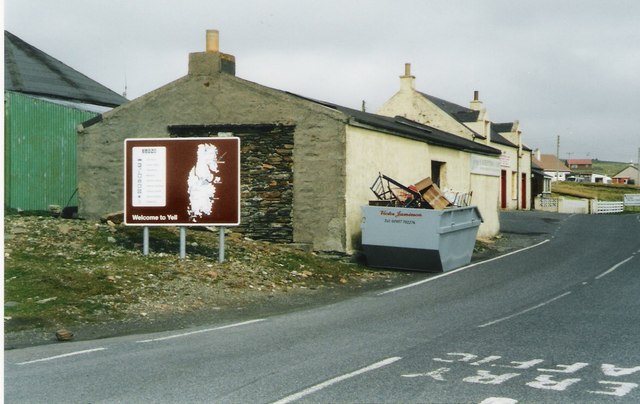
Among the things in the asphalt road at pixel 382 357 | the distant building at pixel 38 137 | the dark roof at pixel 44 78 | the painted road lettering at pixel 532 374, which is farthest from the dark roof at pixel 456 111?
the painted road lettering at pixel 532 374

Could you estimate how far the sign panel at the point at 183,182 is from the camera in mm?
16062

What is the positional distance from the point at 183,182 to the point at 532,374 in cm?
1057

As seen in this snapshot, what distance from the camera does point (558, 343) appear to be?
8.90 m

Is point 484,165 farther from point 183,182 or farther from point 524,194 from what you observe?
point 524,194

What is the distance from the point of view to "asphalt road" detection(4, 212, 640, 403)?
6.52 meters

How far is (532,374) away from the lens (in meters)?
7.20

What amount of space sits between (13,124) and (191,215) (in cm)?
1081

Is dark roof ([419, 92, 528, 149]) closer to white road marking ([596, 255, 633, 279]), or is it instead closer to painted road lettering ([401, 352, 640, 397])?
white road marking ([596, 255, 633, 279])

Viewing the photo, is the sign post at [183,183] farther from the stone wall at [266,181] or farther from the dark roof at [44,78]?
the dark roof at [44,78]

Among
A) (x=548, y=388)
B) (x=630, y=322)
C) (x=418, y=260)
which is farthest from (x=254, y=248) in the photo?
(x=548, y=388)

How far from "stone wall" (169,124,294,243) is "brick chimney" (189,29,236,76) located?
6.02 feet

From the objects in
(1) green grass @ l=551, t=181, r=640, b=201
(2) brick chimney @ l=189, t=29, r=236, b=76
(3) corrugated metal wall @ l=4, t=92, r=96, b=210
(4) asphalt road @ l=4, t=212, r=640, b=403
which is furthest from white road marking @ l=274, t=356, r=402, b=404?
(1) green grass @ l=551, t=181, r=640, b=201

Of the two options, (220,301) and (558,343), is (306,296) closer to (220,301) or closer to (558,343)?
(220,301)

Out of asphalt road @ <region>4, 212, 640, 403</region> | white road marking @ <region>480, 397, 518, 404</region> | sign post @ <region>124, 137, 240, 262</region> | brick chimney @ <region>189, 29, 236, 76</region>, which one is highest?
brick chimney @ <region>189, 29, 236, 76</region>
